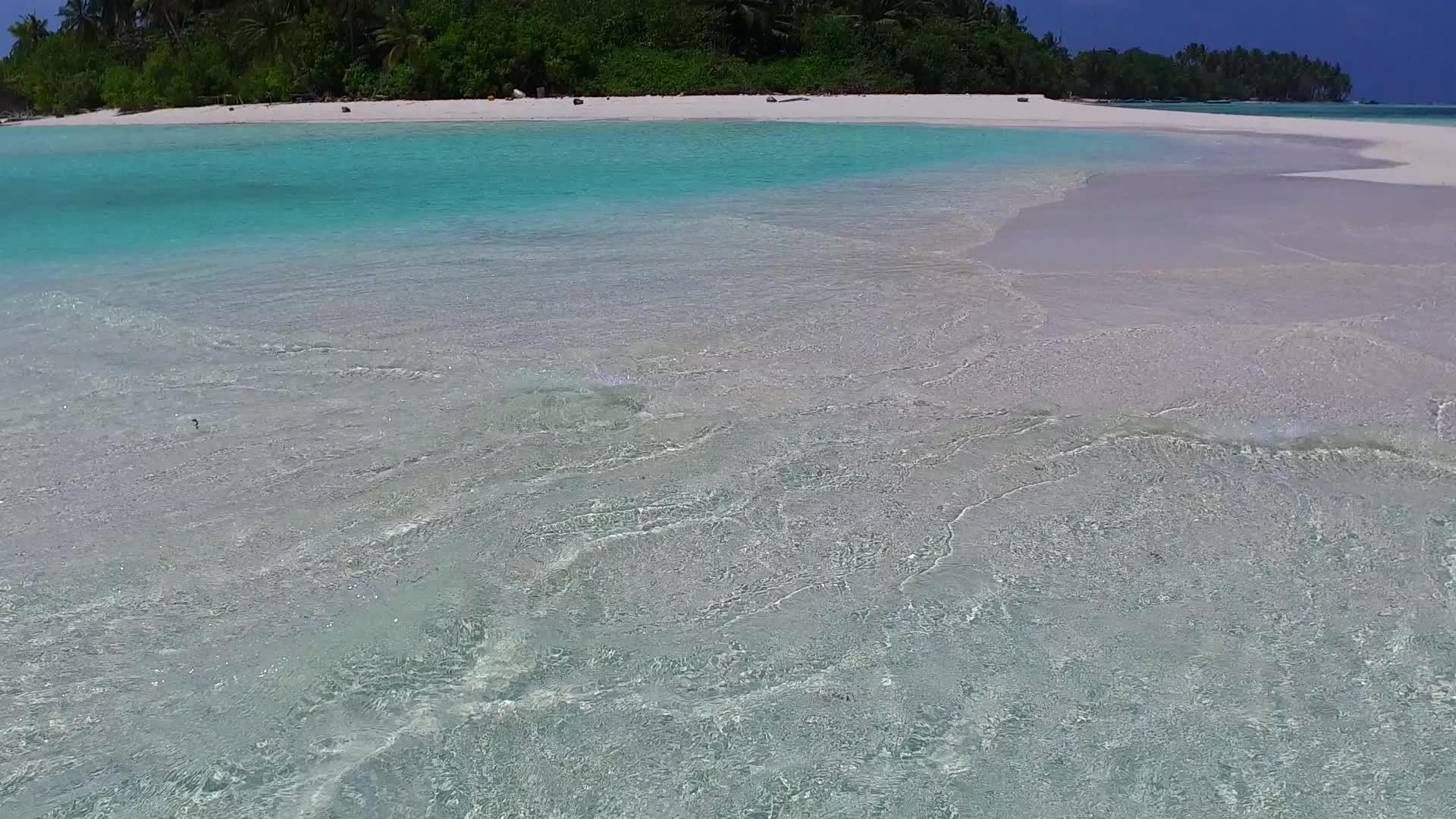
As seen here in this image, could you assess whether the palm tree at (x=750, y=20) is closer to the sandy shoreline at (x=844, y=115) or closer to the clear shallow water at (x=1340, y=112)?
the sandy shoreline at (x=844, y=115)

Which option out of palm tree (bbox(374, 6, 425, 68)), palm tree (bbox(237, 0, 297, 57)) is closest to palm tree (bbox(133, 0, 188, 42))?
palm tree (bbox(237, 0, 297, 57))

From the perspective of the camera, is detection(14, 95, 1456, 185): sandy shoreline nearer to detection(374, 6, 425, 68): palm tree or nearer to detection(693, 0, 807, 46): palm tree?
detection(374, 6, 425, 68): palm tree

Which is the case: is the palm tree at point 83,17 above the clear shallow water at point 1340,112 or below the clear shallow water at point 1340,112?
above

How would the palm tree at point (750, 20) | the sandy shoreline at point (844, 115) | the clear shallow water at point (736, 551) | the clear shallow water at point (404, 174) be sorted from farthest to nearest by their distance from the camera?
the palm tree at point (750, 20) → the sandy shoreline at point (844, 115) → the clear shallow water at point (404, 174) → the clear shallow water at point (736, 551)

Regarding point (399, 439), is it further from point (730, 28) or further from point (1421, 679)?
point (730, 28)

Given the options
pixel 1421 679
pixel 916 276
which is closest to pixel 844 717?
pixel 1421 679

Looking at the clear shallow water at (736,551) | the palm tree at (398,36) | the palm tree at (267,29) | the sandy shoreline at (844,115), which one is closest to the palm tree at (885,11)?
the sandy shoreline at (844,115)

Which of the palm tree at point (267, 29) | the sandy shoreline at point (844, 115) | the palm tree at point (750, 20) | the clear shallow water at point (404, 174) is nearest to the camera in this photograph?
the clear shallow water at point (404, 174)
